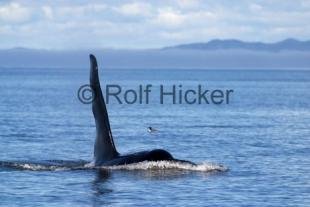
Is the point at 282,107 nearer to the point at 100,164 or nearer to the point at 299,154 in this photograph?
the point at 299,154

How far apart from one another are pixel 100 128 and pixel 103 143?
0.64 meters

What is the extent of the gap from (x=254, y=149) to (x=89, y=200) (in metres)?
19.9

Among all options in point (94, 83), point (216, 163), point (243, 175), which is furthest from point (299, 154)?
point (94, 83)

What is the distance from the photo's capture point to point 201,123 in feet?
247

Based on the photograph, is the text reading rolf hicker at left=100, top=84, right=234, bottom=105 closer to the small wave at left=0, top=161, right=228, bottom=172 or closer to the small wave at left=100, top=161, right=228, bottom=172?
the small wave at left=0, top=161, right=228, bottom=172

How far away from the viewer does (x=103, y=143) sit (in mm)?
39844

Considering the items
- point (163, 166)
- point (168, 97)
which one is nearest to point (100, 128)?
point (163, 166)

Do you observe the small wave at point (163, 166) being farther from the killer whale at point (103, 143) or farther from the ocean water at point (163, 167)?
the killer whale at point (103, 143)

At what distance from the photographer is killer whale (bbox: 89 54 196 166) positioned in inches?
1561

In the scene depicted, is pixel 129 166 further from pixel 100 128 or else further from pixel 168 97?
pixel 168 97

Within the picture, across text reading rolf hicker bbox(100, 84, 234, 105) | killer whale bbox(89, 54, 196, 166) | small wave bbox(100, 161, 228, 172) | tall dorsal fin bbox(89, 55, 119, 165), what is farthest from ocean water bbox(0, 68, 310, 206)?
text reading rolf hicker bbox(100, 84, 234, 105)

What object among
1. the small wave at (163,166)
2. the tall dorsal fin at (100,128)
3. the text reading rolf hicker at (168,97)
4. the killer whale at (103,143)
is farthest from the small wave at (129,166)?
the text reading rolf hicker at (168,97)

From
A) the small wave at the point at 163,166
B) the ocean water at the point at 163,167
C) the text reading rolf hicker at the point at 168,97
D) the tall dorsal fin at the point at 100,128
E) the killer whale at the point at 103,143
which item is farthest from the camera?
the text reading rolf hicker at the point at 168,97

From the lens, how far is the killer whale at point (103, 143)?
39.7 meters
